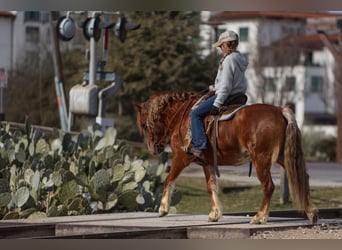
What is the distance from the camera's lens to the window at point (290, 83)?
45438 millimetres

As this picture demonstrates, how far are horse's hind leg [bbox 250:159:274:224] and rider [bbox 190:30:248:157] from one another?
597 millimetres

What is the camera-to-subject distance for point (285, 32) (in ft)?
145

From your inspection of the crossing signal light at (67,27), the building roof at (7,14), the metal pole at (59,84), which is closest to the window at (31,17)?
the building roof at (7,14)

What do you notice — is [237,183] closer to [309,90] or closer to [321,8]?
[321,8]

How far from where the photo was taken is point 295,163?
33.5 ft

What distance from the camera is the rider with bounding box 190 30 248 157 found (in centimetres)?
1044

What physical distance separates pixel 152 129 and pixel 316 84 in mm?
47796

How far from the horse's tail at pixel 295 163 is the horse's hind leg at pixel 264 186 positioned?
0.18 meters

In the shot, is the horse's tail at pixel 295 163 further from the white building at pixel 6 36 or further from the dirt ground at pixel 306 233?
the white building at pixel 6 36

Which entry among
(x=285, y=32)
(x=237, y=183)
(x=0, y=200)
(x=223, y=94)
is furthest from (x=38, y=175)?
(x=285, y=32)

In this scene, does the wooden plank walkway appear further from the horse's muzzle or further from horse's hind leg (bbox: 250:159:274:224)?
the horse's muzzle

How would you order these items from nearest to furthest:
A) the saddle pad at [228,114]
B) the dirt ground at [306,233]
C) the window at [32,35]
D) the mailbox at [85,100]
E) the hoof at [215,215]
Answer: the dirt ground at [306,233] → the saddle pad at [228,114] → the hoof at [215,215] → the mailbox at [85,100] → the window at [32,35]

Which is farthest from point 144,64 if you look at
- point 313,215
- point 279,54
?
point 313,215
